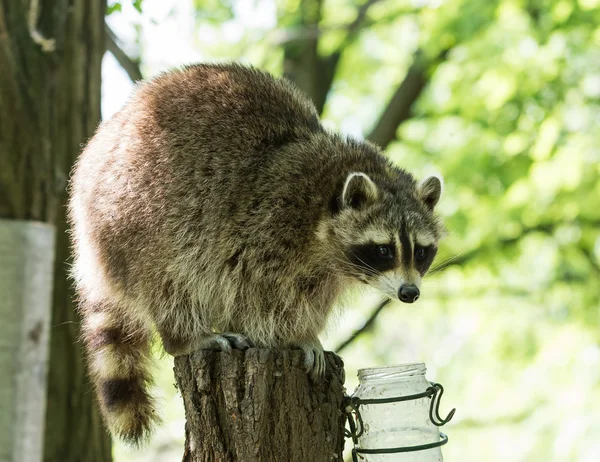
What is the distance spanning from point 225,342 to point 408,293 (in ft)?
2.35

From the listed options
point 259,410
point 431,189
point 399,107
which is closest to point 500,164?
point 399,107

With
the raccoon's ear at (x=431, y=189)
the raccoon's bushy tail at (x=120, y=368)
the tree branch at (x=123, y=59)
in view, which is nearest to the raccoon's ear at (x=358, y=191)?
the raccoon's ear at (x=431, y=189)

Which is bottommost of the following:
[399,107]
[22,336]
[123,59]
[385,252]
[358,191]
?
[22,336]

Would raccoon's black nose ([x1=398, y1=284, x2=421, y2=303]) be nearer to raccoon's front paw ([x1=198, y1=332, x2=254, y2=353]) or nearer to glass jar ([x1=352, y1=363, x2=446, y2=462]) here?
glass jar ([x1=352, y1=363, x2=446, y2=462])

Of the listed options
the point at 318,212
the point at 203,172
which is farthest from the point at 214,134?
the point at 318,212

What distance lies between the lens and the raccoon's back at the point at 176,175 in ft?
10.6

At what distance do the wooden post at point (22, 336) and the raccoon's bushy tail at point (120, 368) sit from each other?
5.21 ft

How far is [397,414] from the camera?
266 centimetres

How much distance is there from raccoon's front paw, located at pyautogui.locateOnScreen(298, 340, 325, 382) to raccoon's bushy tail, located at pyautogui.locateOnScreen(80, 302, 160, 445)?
80 cm

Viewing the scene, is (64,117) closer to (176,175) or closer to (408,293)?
(176,175)

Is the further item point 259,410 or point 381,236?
point 381,236

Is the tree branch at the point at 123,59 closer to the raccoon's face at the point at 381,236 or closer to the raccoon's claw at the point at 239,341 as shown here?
the raccoon's face at the point at 381,236

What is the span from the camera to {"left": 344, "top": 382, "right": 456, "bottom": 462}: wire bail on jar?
2564mm

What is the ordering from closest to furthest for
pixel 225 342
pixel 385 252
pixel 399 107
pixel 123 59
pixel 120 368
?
1. pixel 225 342
2. pixel 385 252
3. pixel 120 368
4. pixel 123 59
5. pixel 399 107
